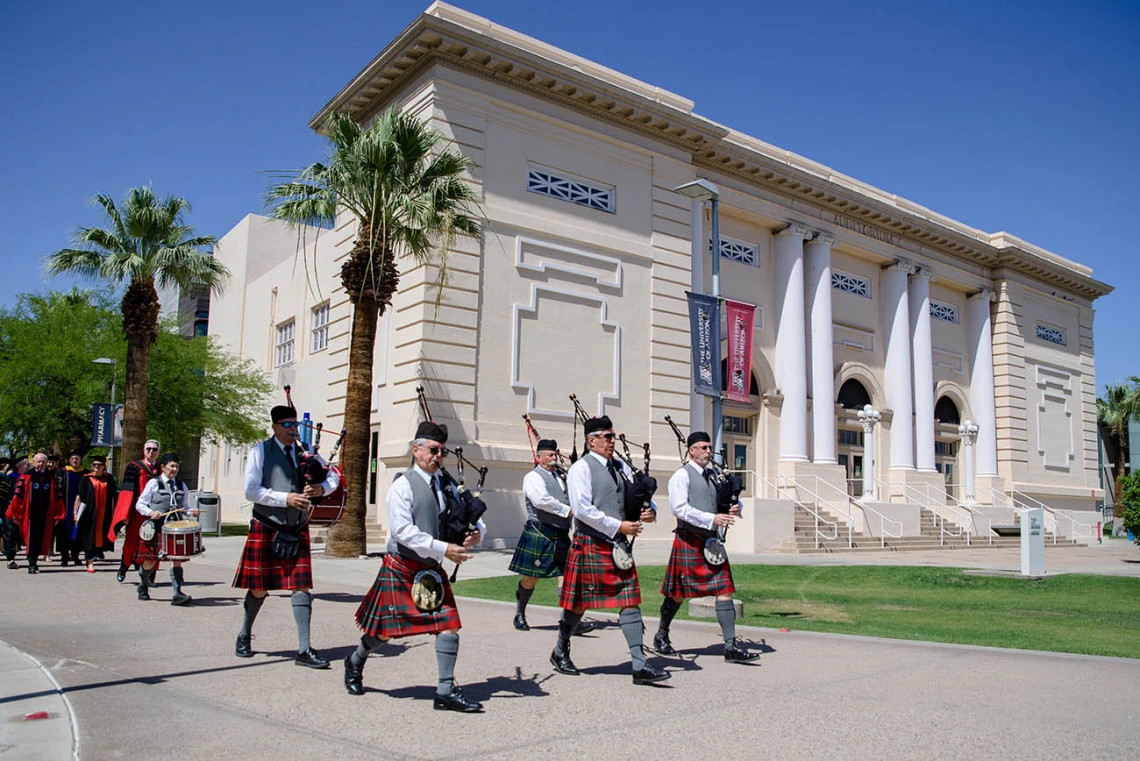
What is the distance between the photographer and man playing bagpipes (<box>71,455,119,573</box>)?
15.2 meters

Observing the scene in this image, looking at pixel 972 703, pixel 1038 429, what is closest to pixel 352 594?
pixel 972 703

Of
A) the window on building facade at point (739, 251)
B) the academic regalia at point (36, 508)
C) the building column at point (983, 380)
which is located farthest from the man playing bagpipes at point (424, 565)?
the building column at point (983, 380)

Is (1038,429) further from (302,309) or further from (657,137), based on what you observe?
(302,309)

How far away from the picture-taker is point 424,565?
5.96 metres

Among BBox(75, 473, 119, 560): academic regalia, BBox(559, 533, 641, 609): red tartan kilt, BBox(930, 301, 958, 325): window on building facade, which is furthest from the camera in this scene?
BBox(930, 301, 958, 325): window on building facade

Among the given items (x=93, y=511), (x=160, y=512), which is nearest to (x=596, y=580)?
(x=160, y=512)

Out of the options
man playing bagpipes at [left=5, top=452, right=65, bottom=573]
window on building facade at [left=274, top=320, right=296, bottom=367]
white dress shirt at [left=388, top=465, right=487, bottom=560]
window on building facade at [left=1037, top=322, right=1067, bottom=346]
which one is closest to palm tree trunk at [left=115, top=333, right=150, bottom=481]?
man playing bagpipes at [left=5, top=452, right=65, bottom=573]

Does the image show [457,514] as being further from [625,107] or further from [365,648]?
[625,107]

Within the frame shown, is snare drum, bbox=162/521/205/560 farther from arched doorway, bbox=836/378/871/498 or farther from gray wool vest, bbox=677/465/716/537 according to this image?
arched doorway, bbox=836/378/871/498

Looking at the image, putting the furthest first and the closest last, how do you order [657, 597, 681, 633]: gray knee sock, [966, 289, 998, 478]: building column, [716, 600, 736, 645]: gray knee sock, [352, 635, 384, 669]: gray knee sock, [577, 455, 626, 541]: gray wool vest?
[966, 289, 998, 478]: building column
[657, 597, 681, 633]: gray knee sock
[716, 600, 736, 645]: gray knee sock
[577, 455, 626, 541]: gray wool vest
[352, 635, 384, 669]: gray knee sock

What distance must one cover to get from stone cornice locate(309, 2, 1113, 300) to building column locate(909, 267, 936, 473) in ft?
6.11

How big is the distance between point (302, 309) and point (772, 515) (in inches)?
688

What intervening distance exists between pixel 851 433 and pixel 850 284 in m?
5.17

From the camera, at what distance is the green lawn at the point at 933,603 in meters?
9.65
